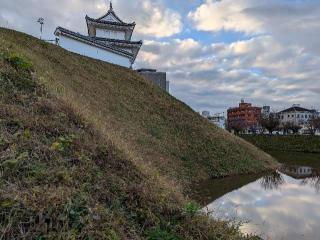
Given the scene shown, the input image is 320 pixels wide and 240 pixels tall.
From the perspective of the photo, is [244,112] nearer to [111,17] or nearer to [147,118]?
[111,17]

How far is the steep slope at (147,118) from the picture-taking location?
613 inches

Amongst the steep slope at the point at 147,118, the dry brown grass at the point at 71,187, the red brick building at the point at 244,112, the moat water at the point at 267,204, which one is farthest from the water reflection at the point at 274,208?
the red brick building at the point at 244,112

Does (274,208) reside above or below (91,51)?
below

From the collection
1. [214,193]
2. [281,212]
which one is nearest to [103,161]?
[281,212]

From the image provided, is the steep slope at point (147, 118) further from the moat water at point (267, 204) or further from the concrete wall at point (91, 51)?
the concrete wall at point (91, 51)

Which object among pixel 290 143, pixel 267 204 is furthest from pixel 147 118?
pixel 290 143

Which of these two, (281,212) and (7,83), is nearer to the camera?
(7,83)

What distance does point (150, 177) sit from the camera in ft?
20.0

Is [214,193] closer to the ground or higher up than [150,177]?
closer to the ground

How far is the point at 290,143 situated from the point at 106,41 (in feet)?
84.7

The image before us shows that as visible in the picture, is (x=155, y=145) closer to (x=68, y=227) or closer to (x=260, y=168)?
(x=260, y=168)

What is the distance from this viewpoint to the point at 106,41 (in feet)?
136

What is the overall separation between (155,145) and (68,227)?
13276 mm

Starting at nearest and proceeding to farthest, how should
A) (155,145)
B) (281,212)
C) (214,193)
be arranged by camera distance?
1. (281,212)
2. (214,193)
3. (155,145)
